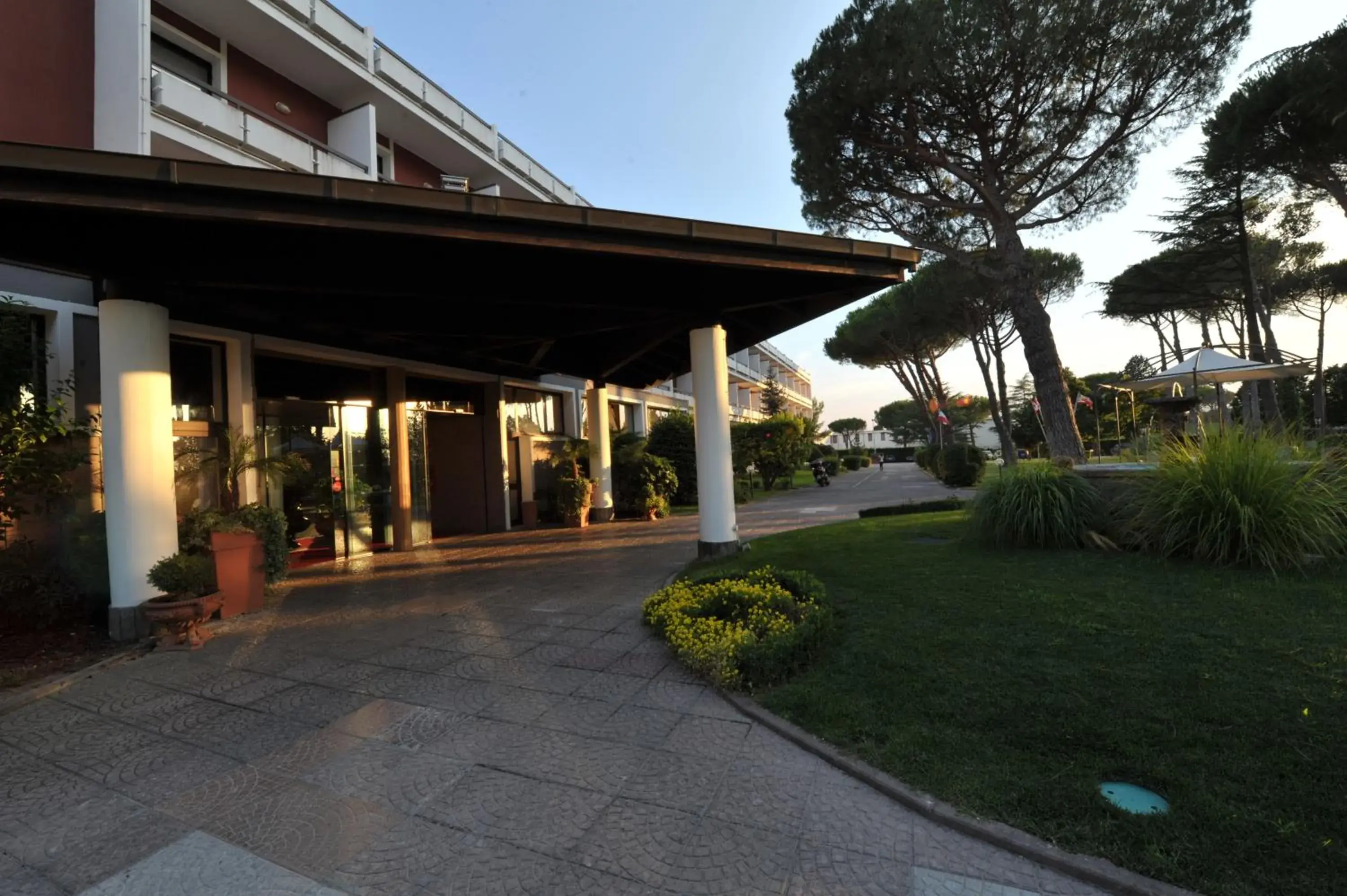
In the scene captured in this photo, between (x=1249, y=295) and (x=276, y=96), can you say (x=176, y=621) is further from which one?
(x=1249, y=295)

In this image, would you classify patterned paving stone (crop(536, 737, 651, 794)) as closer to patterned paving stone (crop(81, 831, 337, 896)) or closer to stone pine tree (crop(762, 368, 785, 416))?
patterned paving stone (crop(81, 831, 337, 896))

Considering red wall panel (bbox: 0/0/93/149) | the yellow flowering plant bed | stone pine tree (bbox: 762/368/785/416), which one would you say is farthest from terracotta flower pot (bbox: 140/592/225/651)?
stone pine tree (bbox: 762/368/785/416)

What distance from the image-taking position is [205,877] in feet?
7.43

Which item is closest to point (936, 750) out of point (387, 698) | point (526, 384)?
point (387, 698)

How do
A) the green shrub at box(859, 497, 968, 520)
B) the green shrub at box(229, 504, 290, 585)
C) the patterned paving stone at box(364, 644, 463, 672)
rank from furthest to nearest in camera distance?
the green shrub at box(859, 497, 968, 520) < the green shrub at box(229, 504, 290, 585) < the patterned paving stone at box(364, 644, 463, 672)

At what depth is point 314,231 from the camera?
188 inches

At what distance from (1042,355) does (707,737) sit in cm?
1166

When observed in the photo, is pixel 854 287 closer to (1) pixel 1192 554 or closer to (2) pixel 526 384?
(1) pixel 1192 554

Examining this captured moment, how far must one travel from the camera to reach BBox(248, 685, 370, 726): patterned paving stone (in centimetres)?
Answer: 364

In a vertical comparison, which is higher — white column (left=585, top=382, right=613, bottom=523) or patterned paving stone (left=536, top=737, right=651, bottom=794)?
white column (left=585, top=382, right=613, bottom=523)

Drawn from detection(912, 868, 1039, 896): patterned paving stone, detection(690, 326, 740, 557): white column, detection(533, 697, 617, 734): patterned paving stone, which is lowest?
detection(912, 868, 1039, 896): patterned paving stone

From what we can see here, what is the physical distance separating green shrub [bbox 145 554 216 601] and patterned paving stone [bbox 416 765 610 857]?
420cm

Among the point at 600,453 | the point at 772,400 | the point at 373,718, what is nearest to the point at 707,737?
the point at 373,718

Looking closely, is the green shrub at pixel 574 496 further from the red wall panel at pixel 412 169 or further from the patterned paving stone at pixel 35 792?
the patterned paving stone at pixel 35 792
